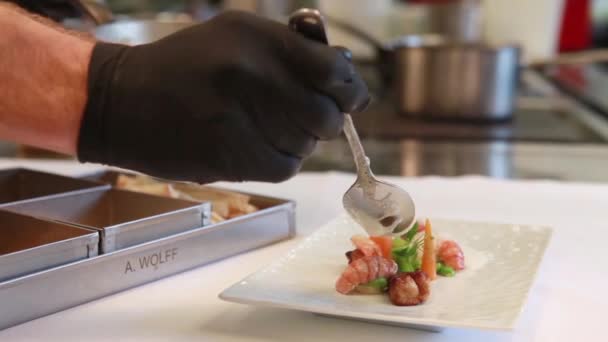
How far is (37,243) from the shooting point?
0.91 m

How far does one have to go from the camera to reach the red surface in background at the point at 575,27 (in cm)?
407

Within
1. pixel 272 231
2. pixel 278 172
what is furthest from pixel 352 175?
pixel 278 172

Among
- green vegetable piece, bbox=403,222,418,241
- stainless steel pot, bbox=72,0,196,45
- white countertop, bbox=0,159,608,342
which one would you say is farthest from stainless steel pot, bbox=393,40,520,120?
green vegetable piece, bbox=403,222,418,241

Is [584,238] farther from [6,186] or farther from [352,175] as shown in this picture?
[6,186]

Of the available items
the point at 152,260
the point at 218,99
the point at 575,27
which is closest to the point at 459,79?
the point at 152,260

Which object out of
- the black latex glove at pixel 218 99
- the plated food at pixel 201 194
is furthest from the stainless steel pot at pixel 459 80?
the black latex glove at pixel 218 99

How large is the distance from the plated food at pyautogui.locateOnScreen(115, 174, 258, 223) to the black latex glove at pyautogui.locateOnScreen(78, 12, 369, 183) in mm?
279

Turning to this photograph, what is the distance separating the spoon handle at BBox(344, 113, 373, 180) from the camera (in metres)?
0.78

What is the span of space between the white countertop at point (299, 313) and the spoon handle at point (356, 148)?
0.15m

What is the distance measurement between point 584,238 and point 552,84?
1.83 meters

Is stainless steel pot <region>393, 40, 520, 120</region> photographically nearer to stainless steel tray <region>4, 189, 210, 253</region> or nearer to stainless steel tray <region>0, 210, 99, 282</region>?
stainless steel tray <region>4, 189, 210, 253</region>

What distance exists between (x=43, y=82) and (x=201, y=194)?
0.44 m

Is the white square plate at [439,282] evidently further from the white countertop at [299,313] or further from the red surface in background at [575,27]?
the red surface in background at [575,27]

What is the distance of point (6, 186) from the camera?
1140 millimetres
